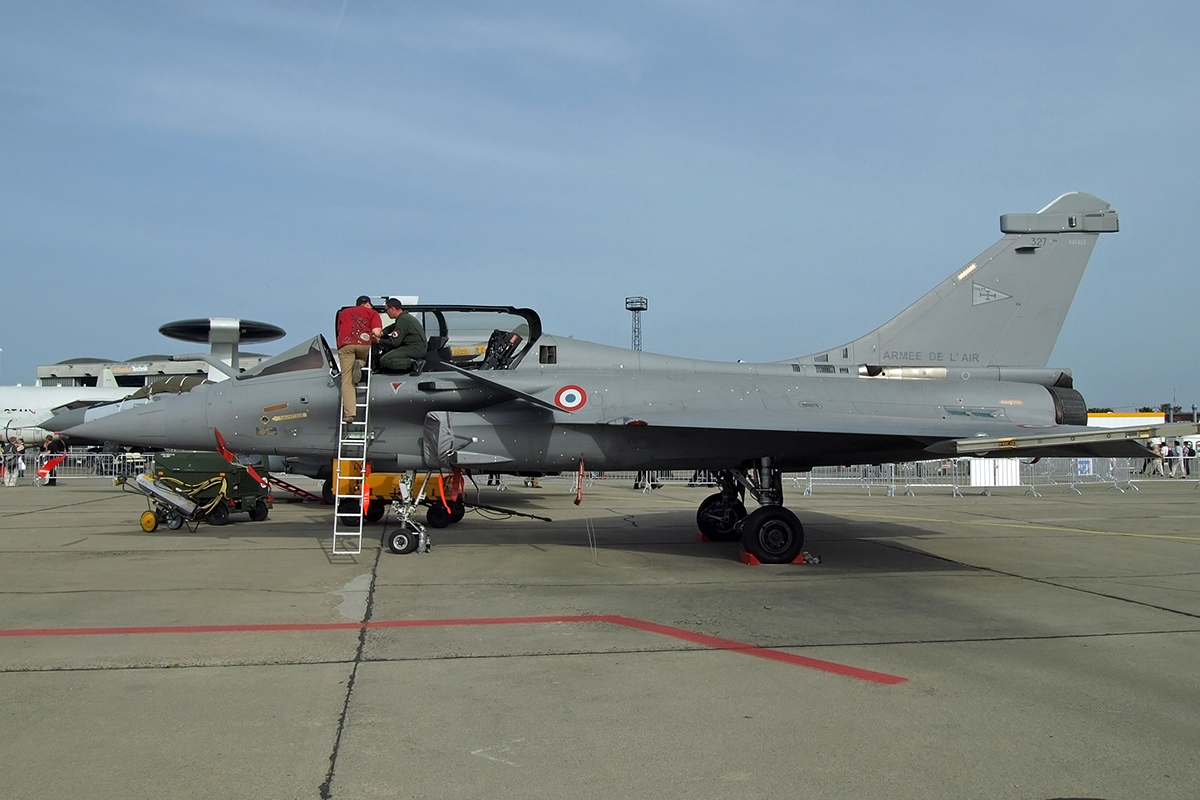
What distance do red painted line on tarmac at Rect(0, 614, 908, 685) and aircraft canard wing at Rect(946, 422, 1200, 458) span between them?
436 centimetres

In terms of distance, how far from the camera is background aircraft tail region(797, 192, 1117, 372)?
10.9 meters

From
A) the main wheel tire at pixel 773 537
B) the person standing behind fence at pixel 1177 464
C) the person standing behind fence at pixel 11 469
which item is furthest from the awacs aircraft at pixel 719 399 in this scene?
the person standing behind fence at pixel 1177 464

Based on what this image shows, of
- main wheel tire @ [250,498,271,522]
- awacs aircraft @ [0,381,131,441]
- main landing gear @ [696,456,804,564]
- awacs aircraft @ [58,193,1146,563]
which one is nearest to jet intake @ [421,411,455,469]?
awacs aircraft @ [58,193,1146,563]

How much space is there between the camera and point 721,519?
462 inches

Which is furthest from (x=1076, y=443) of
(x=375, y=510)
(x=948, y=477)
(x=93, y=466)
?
(x=93, y=466)

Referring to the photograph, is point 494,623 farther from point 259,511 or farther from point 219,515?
point 259,511

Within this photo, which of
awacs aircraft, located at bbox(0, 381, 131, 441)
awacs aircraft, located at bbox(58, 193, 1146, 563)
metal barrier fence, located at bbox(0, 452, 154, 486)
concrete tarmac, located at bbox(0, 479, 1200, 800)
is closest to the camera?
concrete tarmac, located at bbox(0, 479, 1200, 800)

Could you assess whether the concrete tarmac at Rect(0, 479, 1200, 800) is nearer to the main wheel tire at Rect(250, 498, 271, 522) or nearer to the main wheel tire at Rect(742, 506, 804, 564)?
the main wheel tire at Rect(742, 506, 804, 564)

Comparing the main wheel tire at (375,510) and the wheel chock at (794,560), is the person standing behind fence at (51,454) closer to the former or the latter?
the main wheel tire at (375,510)

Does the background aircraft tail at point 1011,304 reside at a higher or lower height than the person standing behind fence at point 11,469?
higher

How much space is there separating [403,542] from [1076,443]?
24.5ft

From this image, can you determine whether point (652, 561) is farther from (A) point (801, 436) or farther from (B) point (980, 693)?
(B) point (980, 693)

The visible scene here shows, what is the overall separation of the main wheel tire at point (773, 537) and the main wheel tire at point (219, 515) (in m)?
8.72

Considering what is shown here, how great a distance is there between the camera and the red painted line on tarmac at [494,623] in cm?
527
